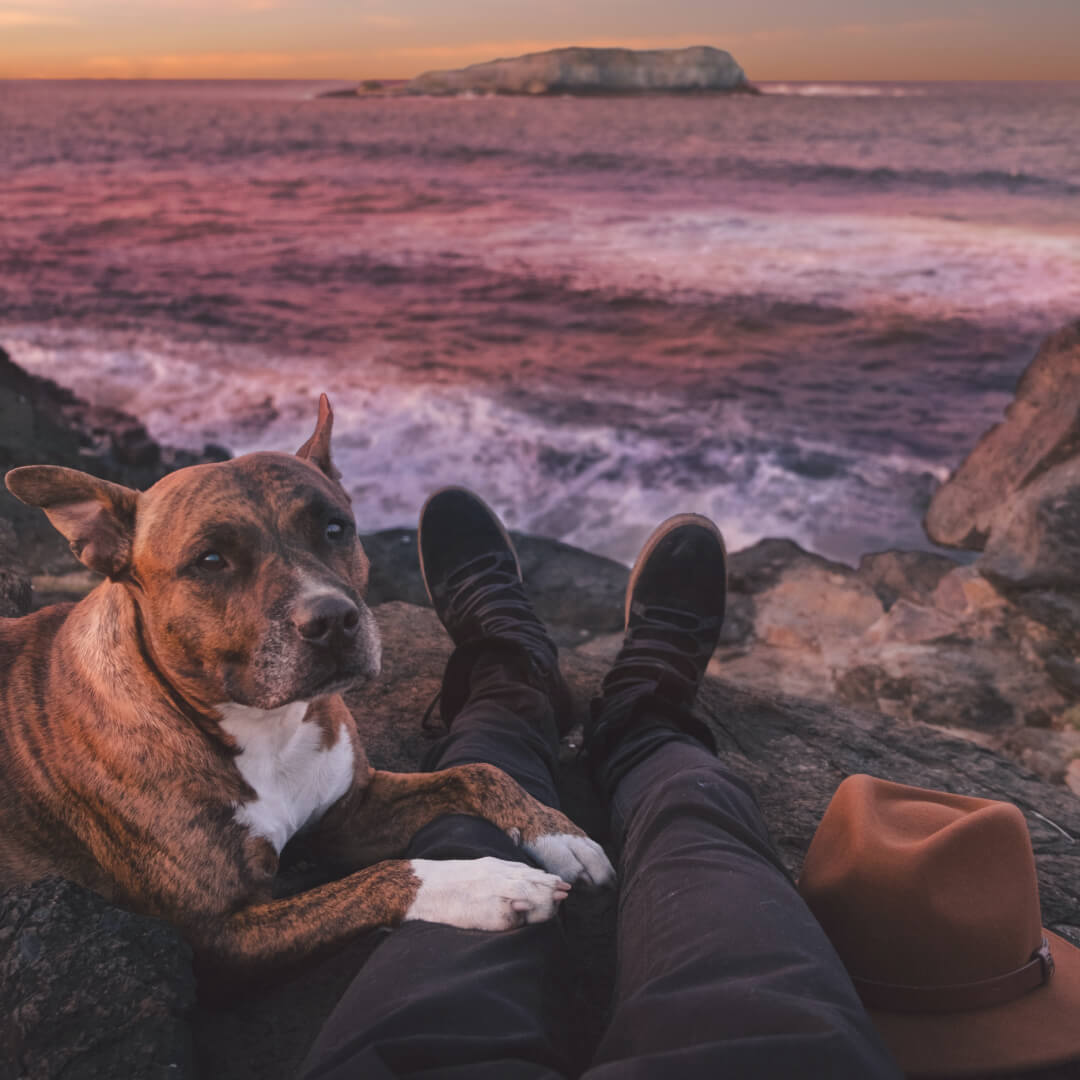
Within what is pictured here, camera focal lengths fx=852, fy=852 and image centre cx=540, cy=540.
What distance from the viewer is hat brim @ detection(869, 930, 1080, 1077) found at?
176 cm

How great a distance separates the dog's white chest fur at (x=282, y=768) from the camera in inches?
95.1

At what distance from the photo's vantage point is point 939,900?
186cm

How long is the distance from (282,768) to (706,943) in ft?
4.34

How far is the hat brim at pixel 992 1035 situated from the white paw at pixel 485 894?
31.6 inches

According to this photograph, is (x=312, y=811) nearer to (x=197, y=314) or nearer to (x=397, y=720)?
(x=397, y=720)

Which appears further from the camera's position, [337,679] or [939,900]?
[337,679]

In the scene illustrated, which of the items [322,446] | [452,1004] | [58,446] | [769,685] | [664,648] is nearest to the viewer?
[452,1004]

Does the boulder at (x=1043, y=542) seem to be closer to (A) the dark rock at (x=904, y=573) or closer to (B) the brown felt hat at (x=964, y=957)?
(A) the dark rock at (x=904, y=573)

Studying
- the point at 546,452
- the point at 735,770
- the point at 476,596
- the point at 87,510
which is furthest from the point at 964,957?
the point at 546,452

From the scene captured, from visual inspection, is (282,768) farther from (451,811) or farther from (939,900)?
(939,900)

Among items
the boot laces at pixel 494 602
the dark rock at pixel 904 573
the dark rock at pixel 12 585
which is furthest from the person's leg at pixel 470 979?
the dark rock at pixel 904 573

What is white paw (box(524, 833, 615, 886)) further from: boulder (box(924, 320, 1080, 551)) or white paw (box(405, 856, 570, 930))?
boulder (box(924, 320, 1080, 551))

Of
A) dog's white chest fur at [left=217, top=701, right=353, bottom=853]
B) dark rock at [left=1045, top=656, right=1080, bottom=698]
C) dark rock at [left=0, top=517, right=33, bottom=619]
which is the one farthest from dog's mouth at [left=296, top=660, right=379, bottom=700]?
dark rock at [left=1045, top=656, right=1080, bottom=698]

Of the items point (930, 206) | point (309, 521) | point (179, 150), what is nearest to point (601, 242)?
point (930, 206)
